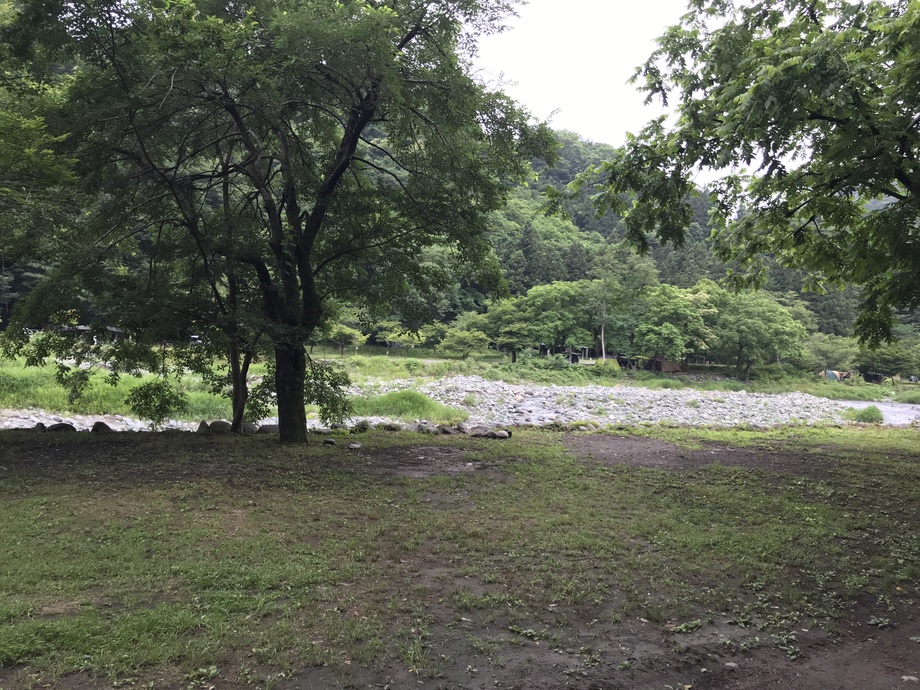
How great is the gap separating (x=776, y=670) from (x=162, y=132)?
9.32 m

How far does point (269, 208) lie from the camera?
8930 mm

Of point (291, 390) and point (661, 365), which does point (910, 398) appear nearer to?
point (661, 365)

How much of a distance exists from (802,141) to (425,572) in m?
6.64

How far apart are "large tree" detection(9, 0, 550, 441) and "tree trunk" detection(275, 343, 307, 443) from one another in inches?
1.0

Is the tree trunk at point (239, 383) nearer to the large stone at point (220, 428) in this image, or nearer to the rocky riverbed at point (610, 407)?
the large stone at point (220, 428)

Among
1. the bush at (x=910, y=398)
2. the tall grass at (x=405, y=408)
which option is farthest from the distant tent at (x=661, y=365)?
the tall grass at (x=405, y=408)

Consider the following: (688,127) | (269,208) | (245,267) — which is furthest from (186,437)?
(688,127)

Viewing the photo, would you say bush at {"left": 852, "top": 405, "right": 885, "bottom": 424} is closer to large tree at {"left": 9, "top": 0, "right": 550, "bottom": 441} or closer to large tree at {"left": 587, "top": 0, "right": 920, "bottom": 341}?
large tree at {"left": 587, "top": 0, "right": 920, "bottom": 341}

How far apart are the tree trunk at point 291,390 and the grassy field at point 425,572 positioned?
1692 millimetres

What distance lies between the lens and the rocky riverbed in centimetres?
2186

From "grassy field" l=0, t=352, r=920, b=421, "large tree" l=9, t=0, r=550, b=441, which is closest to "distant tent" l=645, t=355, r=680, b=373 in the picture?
"grassy field" l=0, t=352, r=920, b=421

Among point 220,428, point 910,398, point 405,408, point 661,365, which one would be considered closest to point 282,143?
point 220,428

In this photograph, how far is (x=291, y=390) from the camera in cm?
941

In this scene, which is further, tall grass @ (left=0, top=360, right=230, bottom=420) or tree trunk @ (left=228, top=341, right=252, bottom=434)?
tall grass @ (left=0, top=360, right=230, bottom=420)
